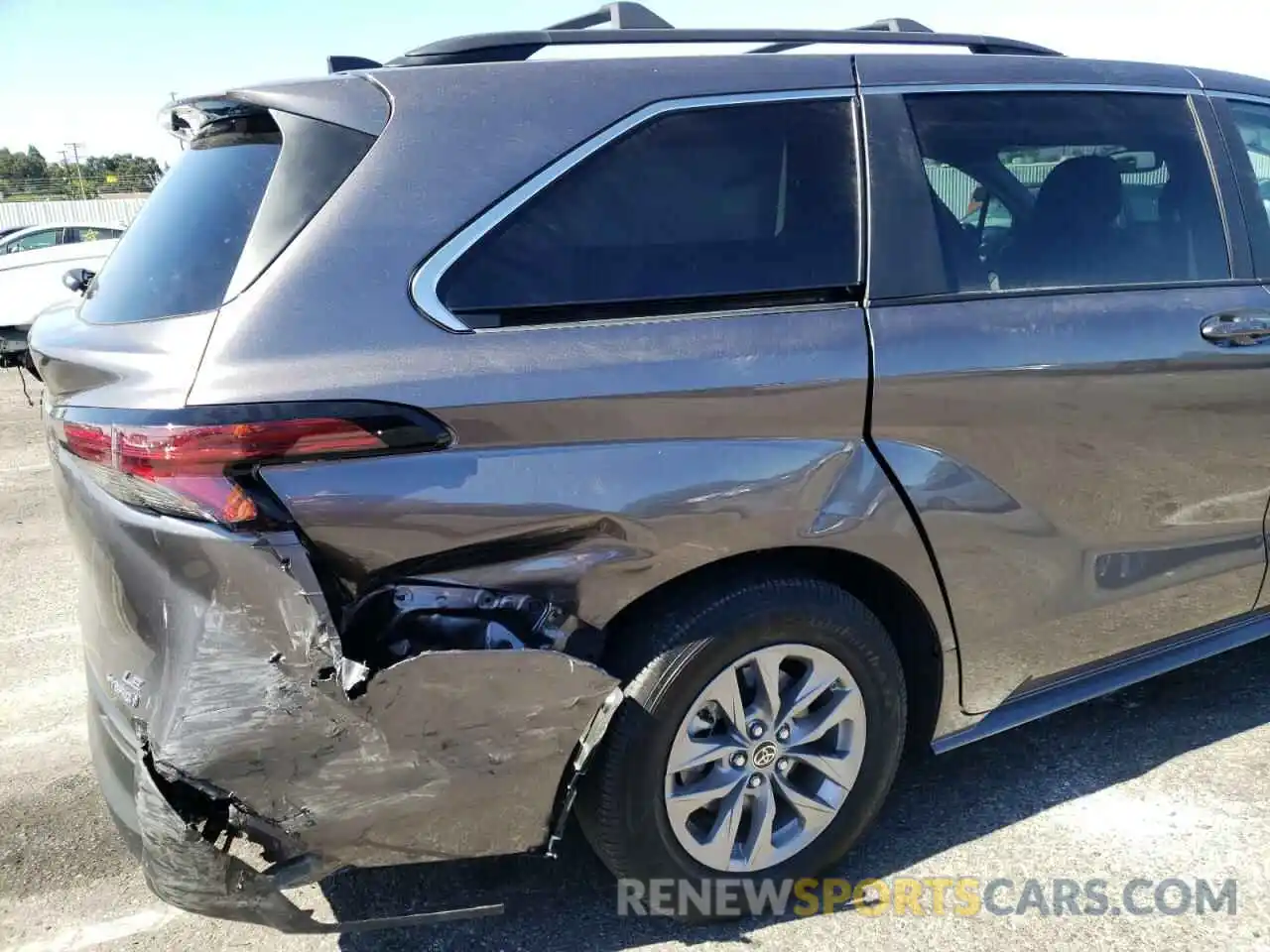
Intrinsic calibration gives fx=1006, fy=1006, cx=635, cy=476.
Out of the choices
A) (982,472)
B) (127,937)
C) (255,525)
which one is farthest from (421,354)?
(127,937)

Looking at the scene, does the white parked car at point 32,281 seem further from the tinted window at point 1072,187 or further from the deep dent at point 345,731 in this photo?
the tinted window at point 1072,187

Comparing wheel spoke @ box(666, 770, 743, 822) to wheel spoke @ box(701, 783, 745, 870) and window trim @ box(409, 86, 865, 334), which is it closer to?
wheel spoke @ box(701, 783, 745, 870)

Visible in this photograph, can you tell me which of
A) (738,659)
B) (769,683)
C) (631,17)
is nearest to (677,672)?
(738,659)

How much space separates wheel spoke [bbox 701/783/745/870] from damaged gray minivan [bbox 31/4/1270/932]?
10mm

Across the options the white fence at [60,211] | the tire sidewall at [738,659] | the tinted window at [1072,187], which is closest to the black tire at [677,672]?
the tire sidewall at [738,659]

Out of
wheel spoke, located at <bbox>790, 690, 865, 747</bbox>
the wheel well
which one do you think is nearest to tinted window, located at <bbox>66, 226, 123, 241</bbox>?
the wheel well

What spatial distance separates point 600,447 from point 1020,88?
1609 mm

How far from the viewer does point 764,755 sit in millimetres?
2354

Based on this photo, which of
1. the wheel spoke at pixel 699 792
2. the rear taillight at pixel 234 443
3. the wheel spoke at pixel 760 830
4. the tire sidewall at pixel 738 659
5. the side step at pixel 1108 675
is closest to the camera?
the rear taillight at pixel 234 443

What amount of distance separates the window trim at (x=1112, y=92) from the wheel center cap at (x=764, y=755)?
107 cm

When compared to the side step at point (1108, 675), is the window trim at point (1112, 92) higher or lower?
higher

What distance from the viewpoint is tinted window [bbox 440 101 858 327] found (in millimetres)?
2064

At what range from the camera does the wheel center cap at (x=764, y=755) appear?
92.3 inches

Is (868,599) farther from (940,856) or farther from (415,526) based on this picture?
(415,526)
